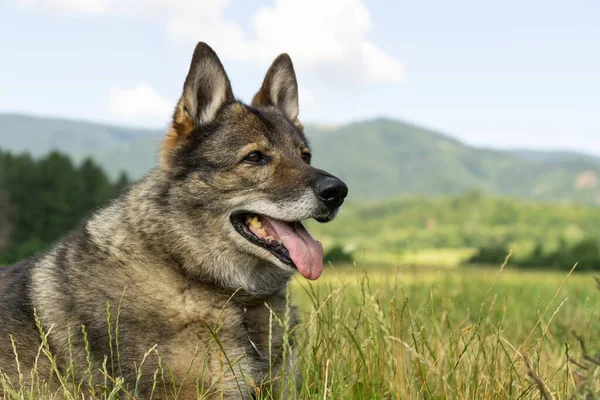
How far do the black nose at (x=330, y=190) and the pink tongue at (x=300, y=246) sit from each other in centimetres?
32

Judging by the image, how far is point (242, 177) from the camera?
17.5 ft

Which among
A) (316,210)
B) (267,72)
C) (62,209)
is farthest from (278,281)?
(62,209)

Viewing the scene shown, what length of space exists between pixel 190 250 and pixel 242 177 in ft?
2.37

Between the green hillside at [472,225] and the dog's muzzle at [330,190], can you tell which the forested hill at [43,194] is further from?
the dog's muzzle at [330,190]

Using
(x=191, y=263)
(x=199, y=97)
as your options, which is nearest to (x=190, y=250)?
(x=191, y=263)

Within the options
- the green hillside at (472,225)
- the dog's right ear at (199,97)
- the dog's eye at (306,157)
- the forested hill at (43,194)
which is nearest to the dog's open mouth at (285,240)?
the dog's eye at (306,157)

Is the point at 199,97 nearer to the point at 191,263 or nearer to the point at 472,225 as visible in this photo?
the point at 191,263

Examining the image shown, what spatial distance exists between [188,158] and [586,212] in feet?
511

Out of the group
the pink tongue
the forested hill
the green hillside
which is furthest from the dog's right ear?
the green hillside

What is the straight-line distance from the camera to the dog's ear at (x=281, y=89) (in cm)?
644

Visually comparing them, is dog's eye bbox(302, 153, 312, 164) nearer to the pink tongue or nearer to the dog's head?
the dog's head

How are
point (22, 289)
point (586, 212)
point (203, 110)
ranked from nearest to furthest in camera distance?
point (22, 289)
point (203, 110)
point (586, 212)

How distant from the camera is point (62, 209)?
197ft

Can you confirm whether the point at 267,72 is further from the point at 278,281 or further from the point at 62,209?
the point at 62,209
